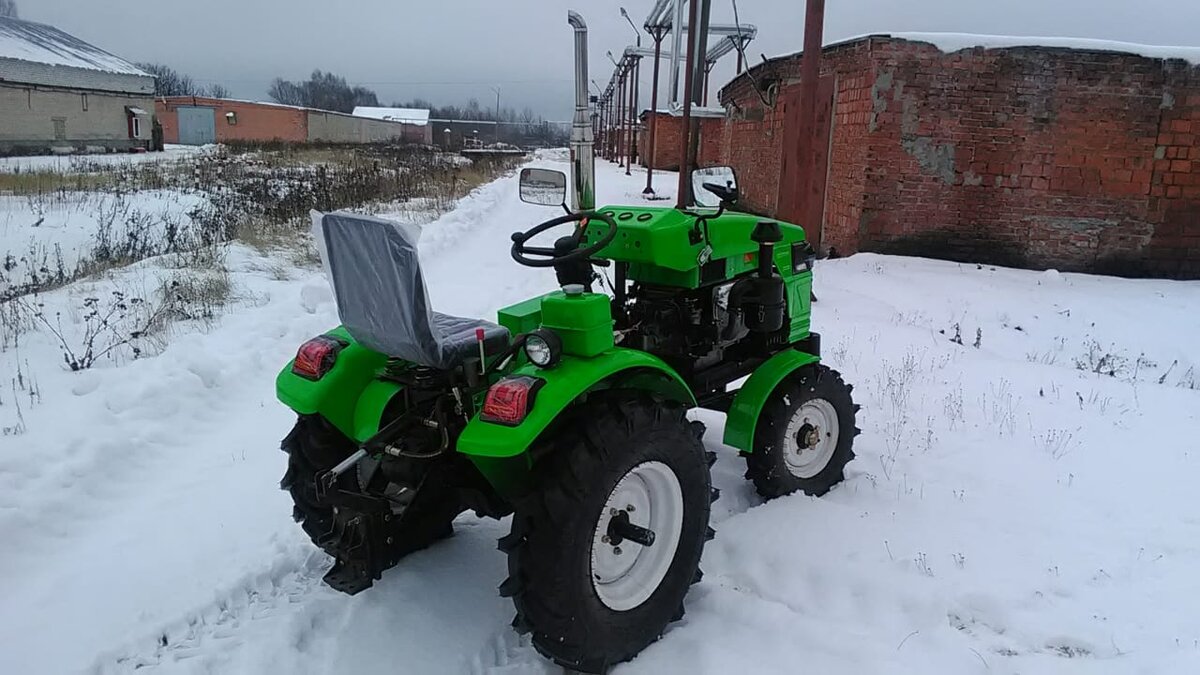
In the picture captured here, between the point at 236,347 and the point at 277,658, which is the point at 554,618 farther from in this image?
the point at 236,347

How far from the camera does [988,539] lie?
3.31 meters

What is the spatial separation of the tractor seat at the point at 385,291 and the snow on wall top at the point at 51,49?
39.7 m

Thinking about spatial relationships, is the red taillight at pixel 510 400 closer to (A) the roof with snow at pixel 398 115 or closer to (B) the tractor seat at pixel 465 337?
(B) the tractor seat at pixel 465 337

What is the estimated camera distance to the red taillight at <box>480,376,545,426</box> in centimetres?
229

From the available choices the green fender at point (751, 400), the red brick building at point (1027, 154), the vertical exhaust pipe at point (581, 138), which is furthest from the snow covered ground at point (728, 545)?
the red brick building at point (1027, 154)

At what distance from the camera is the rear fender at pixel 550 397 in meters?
2.24

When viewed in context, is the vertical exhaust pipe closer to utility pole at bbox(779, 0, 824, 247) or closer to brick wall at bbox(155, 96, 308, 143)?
utility pole at bbox(779, 0, 824, 247)

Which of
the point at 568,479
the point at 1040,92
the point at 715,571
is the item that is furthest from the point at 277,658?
the point at 1040,92

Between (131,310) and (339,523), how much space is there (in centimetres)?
490

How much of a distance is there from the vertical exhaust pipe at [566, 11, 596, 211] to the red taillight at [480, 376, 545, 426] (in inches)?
38.1

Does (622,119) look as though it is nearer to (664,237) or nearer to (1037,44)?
(1037,44)

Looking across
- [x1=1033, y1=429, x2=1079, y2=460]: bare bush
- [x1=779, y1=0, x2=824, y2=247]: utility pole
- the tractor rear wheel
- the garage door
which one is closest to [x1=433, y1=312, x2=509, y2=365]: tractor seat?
the tractor rear wheel

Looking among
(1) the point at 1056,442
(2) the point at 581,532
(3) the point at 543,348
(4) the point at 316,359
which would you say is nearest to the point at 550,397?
(3) the point at 543,348

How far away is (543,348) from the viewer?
95.5 inches
